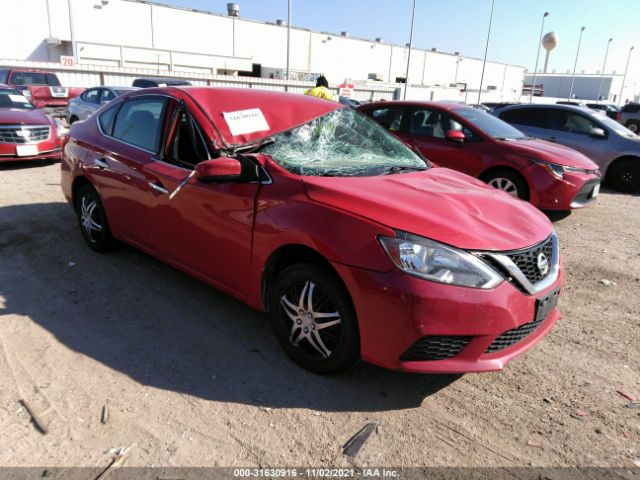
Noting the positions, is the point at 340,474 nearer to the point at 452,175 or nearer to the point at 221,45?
the point at 452,175

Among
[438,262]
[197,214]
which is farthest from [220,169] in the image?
[438,262]

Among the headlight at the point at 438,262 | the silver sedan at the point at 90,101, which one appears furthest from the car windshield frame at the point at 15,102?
the headlight at the point at 438,262

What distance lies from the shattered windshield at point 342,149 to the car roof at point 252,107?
3.7 inches

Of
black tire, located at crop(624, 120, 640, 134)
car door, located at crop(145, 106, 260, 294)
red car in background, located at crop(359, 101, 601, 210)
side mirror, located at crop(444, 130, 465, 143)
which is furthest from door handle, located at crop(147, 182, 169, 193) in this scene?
black tire, located at crop(624, 120, 640, 134)

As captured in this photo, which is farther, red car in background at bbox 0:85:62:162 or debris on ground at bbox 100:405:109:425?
red car in background at bbox 0:85:62:162

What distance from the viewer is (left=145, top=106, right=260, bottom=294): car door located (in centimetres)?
308

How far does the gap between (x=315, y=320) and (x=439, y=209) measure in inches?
37.5

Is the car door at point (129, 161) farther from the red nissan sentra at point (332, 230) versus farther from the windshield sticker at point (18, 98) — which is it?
the windshield sticker at point (18, 98)

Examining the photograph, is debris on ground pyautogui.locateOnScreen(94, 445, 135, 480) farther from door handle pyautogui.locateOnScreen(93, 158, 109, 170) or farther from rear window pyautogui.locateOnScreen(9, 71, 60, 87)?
rear window pyautogui.locateOnScreen(9, 71, 60, 87)

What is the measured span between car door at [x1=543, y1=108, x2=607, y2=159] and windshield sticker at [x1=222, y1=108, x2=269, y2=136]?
7.52 m

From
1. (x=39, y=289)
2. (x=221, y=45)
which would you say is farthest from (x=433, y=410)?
(x=221, y=45)

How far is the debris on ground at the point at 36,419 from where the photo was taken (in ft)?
8.00

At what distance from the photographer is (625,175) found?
907 centimetres

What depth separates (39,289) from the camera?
4.01m
